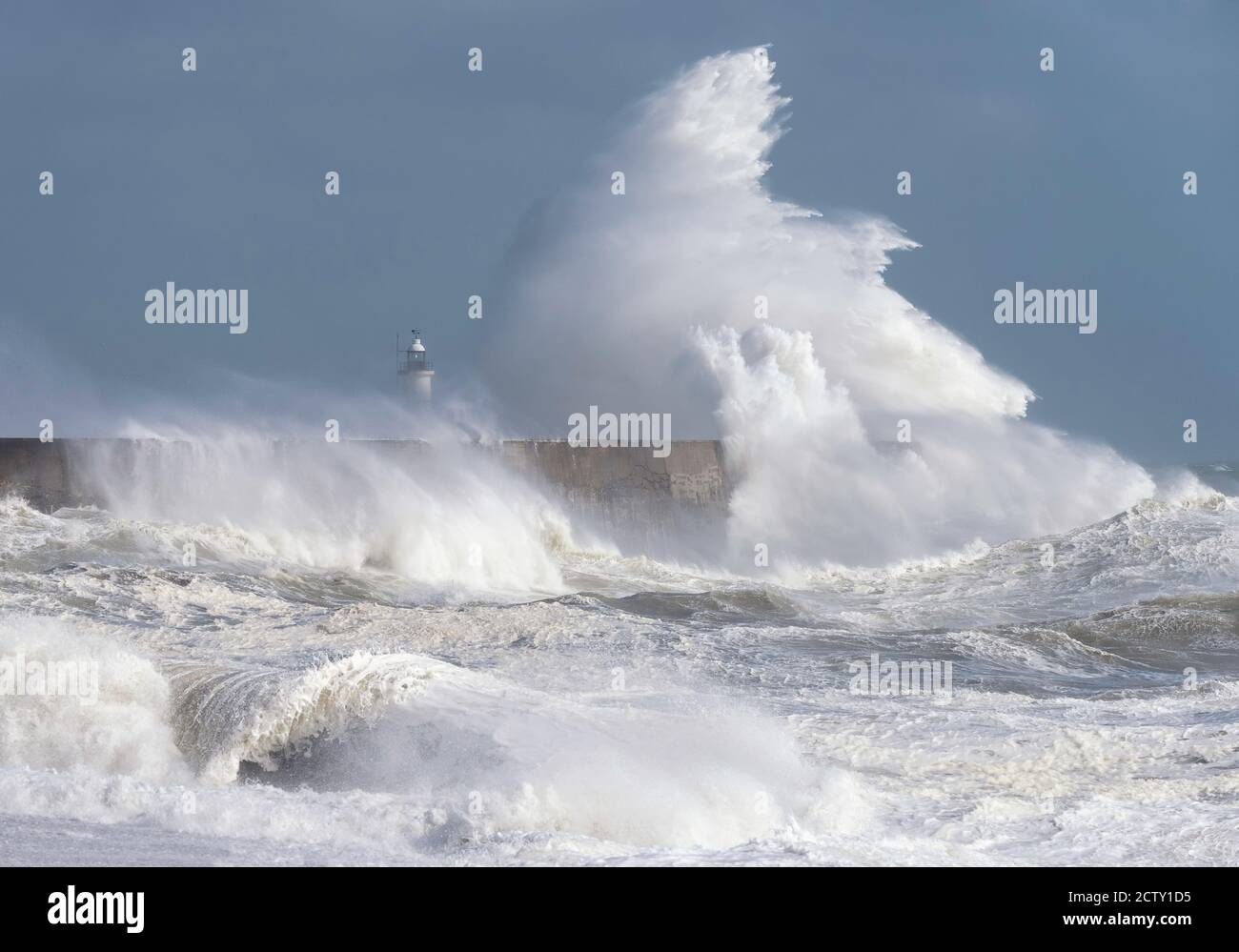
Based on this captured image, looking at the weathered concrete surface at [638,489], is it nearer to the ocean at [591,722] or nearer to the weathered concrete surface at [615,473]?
the weathered concrete surface at [615,473]

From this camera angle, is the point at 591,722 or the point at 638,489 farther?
the point at 638,489

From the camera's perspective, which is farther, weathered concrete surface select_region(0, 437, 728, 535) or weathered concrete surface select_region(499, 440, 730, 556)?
weathered concrete surface select_region(499, 440, 730, 556)

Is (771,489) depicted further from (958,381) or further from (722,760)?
(722,760)

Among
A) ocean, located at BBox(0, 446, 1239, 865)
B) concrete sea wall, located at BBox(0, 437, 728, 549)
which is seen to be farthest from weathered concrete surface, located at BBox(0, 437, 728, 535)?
ocean, located at BBox(0, 446, 1239, 865)

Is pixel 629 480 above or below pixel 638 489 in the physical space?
above

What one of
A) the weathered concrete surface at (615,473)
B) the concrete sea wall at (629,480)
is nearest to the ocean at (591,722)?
the weathered concrete surface at (615,473)

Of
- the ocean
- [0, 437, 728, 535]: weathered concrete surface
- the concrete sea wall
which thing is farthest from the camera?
the concrete sea wall

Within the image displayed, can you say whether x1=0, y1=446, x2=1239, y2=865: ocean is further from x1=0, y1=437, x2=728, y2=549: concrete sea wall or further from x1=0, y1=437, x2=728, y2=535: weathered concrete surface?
Answer: x1=0, y1=437, x2=728, y2=549: concrete sea wall

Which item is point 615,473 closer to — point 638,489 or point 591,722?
point 638,489

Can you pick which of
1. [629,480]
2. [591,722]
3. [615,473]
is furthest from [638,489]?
[591,722]

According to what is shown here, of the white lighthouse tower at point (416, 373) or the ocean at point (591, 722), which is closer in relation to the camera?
the ocean at point (591, 722)

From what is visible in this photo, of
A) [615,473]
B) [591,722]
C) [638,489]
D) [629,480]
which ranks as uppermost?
[615,473]
